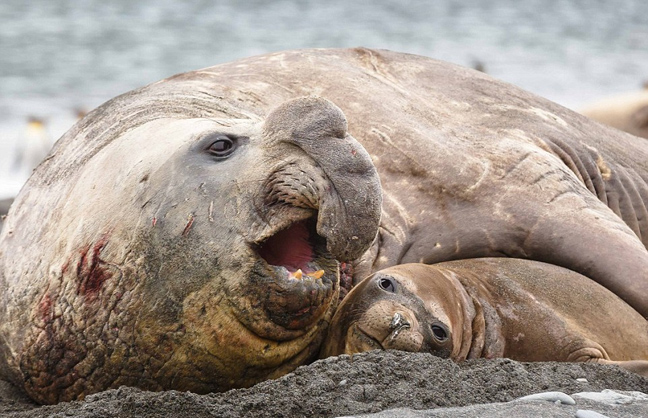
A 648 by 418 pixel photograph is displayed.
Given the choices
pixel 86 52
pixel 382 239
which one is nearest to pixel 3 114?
pixel 86 52

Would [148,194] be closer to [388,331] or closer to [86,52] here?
[388,331]

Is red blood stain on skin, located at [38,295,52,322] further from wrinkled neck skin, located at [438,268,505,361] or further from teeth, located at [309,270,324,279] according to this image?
wrinkled neck skin, located at [438,268,505,361]

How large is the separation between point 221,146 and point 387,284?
0.81 metres

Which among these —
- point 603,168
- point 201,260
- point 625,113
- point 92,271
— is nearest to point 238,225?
point 201,260

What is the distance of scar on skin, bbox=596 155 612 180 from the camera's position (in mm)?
5648

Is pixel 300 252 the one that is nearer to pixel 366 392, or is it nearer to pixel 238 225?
pixel 238 225

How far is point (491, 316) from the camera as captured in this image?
14.4 ft

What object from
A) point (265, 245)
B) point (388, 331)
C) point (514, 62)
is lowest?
point (514, 62)

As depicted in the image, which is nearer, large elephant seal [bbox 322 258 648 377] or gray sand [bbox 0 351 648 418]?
gray sand [bbox 0 351 648 418]

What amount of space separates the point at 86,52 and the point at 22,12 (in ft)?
28.4

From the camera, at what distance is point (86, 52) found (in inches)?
992

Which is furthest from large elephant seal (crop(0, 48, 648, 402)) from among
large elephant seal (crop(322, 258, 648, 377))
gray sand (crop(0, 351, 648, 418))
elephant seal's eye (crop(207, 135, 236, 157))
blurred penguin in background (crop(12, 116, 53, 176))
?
blurred penguin in background (crop(12, 116, 53, 176))

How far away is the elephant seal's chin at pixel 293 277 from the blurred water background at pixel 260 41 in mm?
9106

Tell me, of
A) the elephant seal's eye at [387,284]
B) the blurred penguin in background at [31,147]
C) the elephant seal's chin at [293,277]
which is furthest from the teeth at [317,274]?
the blurred penguin in background at [31,147]
